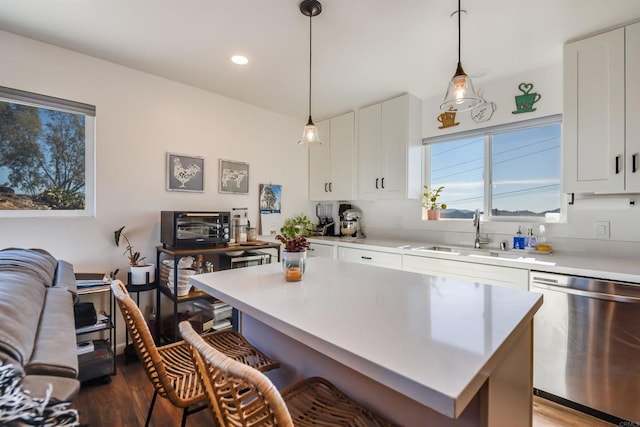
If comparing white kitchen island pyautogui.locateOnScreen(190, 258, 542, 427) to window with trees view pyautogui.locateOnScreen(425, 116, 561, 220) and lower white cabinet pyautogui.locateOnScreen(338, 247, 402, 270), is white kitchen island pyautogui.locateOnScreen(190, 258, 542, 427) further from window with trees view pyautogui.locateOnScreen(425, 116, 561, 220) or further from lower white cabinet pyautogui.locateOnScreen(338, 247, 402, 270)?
window with trees view pyautogui.locateOnScreen(425, 116, 561, 220)

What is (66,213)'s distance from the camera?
230 centimetres

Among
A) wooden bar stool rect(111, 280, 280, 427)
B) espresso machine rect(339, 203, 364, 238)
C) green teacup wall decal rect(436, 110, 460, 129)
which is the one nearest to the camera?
wooden bar stool rect(111, 280, 280, 427)

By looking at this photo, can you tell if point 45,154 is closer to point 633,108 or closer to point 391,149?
point 391,149

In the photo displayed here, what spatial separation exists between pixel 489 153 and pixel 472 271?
4.17 feet

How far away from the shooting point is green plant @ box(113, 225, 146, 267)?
7.93 ft

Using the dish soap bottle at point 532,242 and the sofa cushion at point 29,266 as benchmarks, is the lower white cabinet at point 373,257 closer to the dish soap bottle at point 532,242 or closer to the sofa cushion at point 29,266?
the dish soap bottle at point 532,242

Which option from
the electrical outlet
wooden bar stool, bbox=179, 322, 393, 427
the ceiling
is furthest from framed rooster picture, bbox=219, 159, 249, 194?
the electrical outlet

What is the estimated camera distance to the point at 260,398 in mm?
637

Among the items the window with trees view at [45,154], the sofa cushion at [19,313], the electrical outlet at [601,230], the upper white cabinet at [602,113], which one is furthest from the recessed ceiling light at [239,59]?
the electrical outlet at [601,230]

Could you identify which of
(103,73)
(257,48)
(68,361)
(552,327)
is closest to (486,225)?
(552,327)

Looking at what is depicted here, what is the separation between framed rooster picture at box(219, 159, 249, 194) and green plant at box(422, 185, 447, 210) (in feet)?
6.41

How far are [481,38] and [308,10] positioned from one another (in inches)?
47.6

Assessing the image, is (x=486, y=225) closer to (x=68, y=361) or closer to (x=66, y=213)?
(x=68, y=361)

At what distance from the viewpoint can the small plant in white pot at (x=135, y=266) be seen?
2379mm
